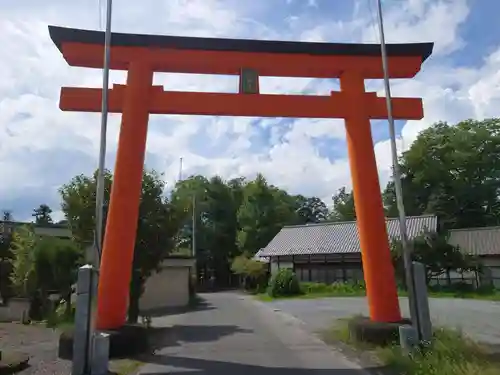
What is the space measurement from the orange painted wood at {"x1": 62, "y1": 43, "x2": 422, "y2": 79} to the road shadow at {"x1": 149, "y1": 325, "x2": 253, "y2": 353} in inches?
281

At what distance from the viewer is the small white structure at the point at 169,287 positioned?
27.2 m

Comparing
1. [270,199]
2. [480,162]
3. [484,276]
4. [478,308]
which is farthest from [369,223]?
[270,199]

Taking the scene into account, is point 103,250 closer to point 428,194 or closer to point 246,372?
point 246,372

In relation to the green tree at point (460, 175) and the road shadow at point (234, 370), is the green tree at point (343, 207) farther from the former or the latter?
the road shadow at point (234, 370)

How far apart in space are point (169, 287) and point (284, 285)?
11826 millimetres

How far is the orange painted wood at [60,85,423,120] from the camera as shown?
1112 cm

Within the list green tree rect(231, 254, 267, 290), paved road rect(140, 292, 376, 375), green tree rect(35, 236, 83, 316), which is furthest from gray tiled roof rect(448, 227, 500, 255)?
green tree rect(35, 236, 83, 316)

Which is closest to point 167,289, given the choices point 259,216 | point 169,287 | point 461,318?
point 169,287

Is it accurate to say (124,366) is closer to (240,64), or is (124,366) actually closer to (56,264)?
(240,64)

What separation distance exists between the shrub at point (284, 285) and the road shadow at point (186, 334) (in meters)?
20.1

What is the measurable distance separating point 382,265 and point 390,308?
3.34ft

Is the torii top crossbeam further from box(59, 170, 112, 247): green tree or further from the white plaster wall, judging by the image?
the white plaster wall

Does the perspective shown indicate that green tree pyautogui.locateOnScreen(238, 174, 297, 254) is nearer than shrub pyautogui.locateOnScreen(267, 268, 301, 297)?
No

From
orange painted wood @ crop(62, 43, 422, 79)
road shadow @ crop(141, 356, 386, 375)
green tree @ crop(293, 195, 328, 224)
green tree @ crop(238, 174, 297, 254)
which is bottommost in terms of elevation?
road shadow @ crop(141, 356, 386, 375)
